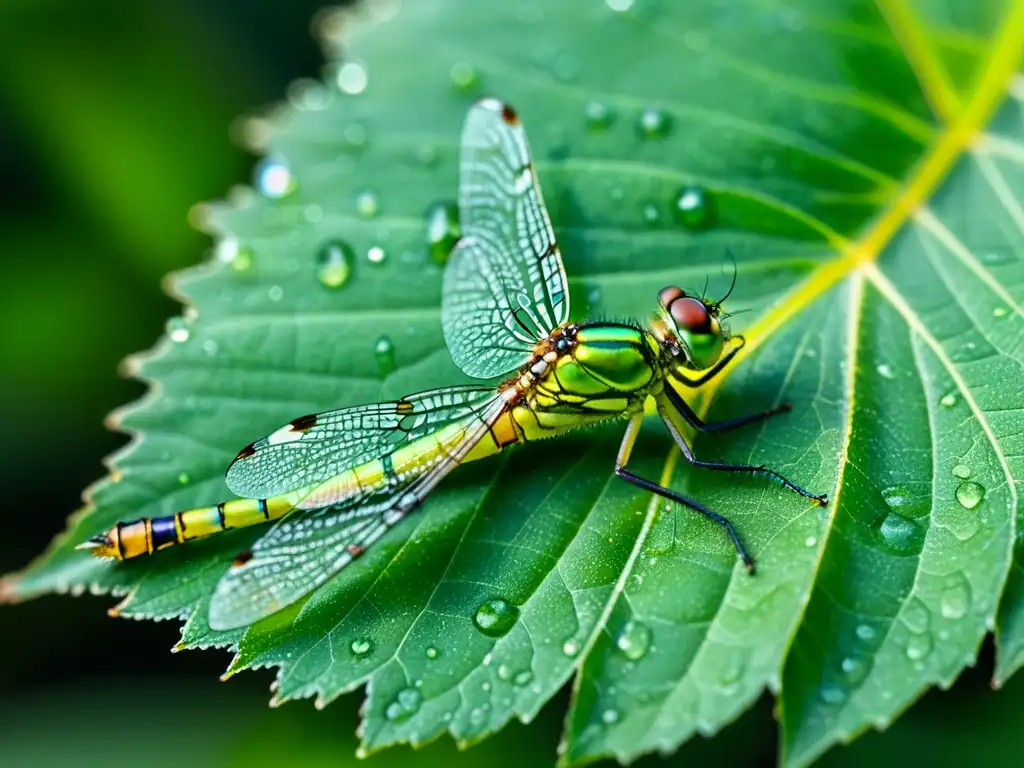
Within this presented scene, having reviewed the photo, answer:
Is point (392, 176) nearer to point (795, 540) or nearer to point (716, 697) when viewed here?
point (795, 540)

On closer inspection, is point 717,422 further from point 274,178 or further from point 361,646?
point 274,178

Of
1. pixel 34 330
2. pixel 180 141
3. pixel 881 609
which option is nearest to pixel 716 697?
pixel 881 609

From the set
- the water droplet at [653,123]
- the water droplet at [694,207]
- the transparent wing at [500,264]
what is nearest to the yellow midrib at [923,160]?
the water droplet at [694,207]

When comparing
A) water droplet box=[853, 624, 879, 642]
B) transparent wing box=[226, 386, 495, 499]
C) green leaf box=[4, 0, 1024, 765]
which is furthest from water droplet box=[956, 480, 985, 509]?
transparent wing box=[226, 386, 495, 499]

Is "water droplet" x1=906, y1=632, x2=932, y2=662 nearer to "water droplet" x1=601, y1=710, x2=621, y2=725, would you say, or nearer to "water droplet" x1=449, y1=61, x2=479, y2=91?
"water droplet" x1=601, y1=710, x2=621, y2=725

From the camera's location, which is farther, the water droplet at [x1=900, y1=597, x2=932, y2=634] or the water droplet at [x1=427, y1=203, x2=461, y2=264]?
the water droplet at [x1=427, y1=203, x2=461, y2=264]

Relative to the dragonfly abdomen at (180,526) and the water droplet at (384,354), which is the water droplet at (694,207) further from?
the dragonfly abdomen at (180,526)

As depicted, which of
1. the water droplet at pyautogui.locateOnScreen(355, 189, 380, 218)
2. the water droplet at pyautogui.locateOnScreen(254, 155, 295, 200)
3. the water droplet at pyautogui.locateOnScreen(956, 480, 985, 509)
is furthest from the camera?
the water droplet at pyautogui.locateOnScreen(254, 155, 295, 200)
